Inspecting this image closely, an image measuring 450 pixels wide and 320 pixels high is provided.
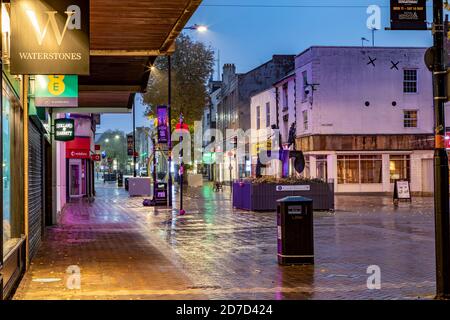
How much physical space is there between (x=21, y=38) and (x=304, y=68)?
41.2 metres

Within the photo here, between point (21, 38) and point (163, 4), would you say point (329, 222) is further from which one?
point (21, 38)

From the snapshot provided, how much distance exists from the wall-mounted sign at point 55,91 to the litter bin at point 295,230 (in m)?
5.18

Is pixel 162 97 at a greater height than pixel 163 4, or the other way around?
pixel 162 97

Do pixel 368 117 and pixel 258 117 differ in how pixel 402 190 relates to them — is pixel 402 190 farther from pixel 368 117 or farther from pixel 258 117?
pixel 258 117

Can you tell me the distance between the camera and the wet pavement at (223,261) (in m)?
9.93

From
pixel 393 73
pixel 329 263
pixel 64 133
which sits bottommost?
pixel 329 263

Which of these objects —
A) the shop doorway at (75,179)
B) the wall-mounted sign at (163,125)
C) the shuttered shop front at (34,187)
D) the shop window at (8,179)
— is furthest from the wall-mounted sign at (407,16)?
the shop doorway at (75,179)

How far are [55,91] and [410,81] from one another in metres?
38.2

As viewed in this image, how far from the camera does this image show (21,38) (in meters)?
8.43

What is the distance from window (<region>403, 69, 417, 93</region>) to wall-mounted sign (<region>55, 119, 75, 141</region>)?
102 feet

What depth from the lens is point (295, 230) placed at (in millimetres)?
12336

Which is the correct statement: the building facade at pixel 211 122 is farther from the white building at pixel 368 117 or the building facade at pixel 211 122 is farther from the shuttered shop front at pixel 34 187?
the shuttered shop front at pixel 34 187

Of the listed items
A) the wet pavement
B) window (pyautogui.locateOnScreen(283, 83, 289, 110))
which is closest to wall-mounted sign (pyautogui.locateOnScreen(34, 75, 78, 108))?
the wet pavement

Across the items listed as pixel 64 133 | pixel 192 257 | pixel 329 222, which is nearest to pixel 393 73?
pixel 329 222
